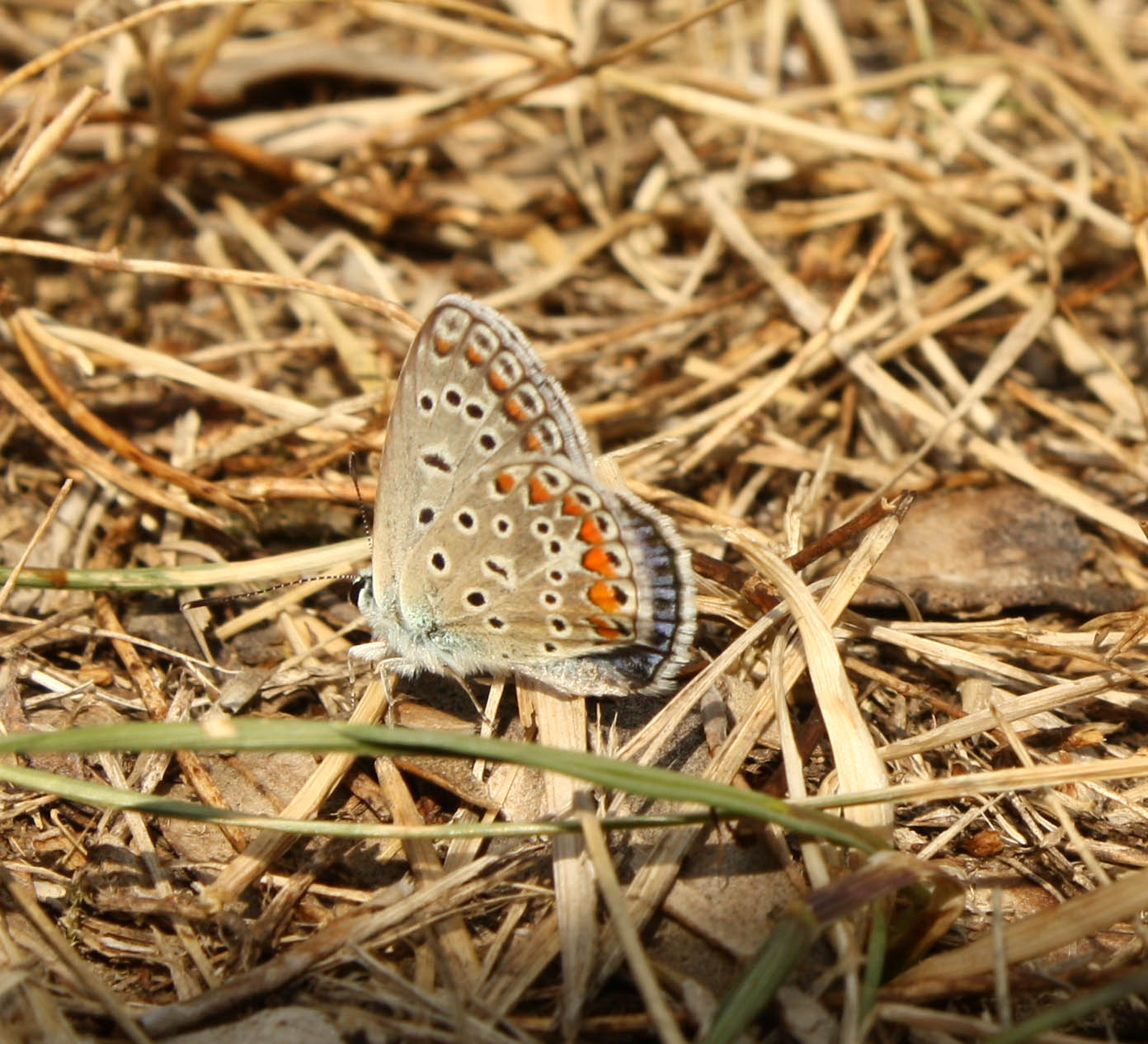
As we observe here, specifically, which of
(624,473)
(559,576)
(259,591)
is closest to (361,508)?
(259,591)

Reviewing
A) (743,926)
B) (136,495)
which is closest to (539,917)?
(743,926)

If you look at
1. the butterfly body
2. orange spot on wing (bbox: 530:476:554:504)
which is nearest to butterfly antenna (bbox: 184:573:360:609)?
the butterfly body

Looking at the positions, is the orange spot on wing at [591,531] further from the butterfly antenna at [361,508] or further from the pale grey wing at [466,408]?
the butterfly antenna at [361,508]

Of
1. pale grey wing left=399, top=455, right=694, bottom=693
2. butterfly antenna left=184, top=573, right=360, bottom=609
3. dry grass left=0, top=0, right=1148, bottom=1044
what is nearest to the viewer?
dry grass left=0, top=0, right=1148, bottom=1044

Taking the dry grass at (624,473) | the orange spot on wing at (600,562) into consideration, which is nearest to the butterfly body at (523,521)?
the orange spot on wing at (600,562)

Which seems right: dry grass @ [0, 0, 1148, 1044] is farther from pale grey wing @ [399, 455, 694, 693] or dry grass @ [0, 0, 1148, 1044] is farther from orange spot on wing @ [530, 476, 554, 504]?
orange spot on wing @ [530, 476, 554, 504]

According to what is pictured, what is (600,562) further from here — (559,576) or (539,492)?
(539,492)
